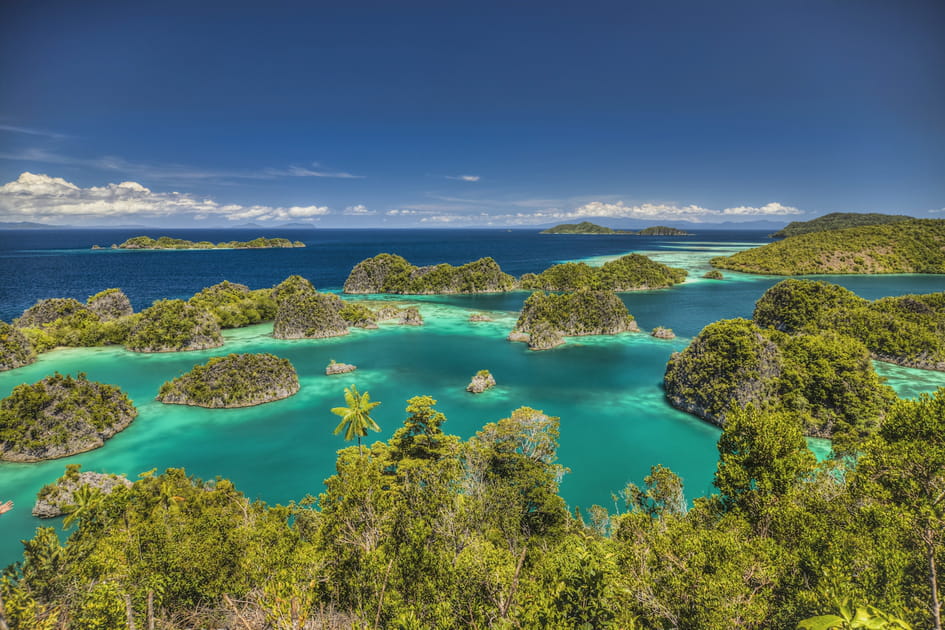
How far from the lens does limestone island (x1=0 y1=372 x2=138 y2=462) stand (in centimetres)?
3316

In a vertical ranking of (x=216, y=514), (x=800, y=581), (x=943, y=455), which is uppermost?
(x=943, y=455)

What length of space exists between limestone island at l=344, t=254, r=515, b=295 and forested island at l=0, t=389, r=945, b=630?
99.7 metres

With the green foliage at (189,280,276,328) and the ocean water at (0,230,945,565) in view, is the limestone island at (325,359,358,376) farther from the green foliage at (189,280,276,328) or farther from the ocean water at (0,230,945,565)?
the green foliage at (189,280,276,328)

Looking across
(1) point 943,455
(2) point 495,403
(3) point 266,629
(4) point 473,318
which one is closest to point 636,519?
(1) point 943,455

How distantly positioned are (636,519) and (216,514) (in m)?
20.2

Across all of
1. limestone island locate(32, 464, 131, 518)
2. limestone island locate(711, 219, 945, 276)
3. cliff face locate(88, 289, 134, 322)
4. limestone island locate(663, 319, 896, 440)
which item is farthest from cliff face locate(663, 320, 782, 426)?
limestone island locate(711, 219, 945, 276)

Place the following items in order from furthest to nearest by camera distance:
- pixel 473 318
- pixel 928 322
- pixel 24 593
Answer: pixel 473 318
pixel 928 322
pixel 24 593

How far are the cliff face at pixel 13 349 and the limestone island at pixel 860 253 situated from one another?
20182cm

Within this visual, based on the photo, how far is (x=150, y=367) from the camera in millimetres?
56094

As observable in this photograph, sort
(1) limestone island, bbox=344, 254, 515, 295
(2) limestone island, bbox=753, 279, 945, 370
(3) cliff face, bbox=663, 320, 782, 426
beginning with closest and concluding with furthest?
1. (3) cliff face, bbox=663, 320, 782, 426
2. (2) limestone island, bbox=753, 279, 945, 370
3. (1) limestone island, bbox=344, 254, 515, 295

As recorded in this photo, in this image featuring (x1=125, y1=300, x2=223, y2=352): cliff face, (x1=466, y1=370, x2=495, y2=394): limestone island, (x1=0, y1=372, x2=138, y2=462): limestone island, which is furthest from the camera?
(x1=125, y1=300, x2=223, y2=352): cliff face

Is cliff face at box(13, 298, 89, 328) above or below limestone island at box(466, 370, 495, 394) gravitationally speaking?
above

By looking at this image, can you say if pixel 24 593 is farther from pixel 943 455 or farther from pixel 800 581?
pixel 943 455

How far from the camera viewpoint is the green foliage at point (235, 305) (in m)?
79.0
